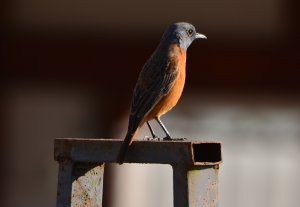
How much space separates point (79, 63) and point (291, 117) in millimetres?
2420

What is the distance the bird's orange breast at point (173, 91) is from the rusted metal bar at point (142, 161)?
1.76 meters

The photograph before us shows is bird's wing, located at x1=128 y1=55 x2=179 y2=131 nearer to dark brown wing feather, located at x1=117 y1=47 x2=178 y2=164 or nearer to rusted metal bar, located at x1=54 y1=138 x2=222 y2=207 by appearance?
dark brown wing feather, located at x1=117 y1=47 x2=178 y2=164

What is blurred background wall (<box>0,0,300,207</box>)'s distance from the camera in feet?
30.3

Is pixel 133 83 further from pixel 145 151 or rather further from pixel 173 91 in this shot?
pixel 145 151

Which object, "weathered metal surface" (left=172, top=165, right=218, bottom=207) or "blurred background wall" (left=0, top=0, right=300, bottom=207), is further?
"blurred background wall" (left=0, top=0, right=300, bottom=207)

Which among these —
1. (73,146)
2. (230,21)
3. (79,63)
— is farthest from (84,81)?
(73,146)

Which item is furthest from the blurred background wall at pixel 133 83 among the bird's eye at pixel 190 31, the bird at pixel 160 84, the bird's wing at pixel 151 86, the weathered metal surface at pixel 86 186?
the weathered metal surface at pixel 86 186

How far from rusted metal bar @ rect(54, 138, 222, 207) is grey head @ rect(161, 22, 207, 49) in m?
2.55

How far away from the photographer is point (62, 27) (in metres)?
9.22

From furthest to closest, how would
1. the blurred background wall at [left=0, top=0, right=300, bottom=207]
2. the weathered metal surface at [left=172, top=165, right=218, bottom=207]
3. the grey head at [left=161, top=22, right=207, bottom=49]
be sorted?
the blurred background wall at [left=0, top=0, right=300, bottom=207]
the grey head at [left=161, top=22, right=207, bottom=49]
the weathered metal surface at [left=172, top=165, right=218, bottom=207]

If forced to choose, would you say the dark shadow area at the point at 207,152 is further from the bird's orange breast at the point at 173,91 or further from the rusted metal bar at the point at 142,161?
the bird's orange breast at the point at 173,91

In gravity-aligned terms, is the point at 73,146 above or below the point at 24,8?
below

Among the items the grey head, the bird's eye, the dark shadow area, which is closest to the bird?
the grey head

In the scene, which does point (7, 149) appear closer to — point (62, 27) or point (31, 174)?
point (31, 174)
